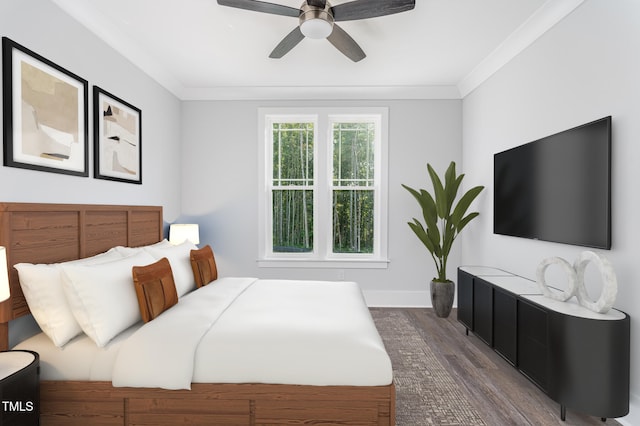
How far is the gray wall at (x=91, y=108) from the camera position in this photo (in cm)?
201

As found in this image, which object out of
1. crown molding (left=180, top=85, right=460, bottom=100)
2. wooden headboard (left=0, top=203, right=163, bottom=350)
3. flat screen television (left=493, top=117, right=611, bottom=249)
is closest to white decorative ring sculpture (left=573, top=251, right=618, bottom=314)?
flat screen television (left=493, top=117, right=611, bottom=249)

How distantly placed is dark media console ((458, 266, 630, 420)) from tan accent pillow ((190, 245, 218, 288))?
7.82ft

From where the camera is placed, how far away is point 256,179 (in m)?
4.35

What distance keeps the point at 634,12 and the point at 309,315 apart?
250cm

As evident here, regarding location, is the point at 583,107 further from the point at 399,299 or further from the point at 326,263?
the point at 326,263

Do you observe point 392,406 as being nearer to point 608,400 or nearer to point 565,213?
point 608,400

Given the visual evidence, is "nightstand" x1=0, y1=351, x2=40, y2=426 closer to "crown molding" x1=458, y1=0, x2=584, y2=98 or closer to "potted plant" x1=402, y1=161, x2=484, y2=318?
"potted plant" x1=402, y1=161, x2=484, y2=318

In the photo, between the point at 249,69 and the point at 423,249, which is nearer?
the point at 249,69

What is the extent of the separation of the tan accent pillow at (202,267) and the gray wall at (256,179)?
4.43ft

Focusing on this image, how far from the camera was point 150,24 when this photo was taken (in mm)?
2771


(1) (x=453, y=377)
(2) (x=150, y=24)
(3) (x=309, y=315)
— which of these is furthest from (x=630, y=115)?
(2) (x=150, y=24)

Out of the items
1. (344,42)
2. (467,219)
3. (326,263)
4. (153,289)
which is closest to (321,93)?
(344,42)

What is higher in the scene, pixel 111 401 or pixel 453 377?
pixel 111 401

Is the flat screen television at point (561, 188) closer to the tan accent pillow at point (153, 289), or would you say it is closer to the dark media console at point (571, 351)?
the dark media console at point (571, 351)
